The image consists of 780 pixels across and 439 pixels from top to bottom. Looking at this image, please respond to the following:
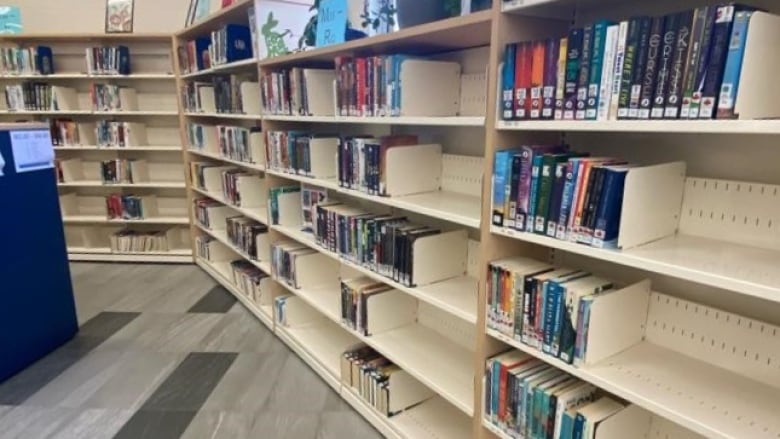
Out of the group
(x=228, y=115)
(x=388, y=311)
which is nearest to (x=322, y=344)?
(x=388, y=311)

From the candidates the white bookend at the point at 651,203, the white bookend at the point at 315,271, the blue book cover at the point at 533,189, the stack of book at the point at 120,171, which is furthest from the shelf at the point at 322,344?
the stack of book at the point at 120,171

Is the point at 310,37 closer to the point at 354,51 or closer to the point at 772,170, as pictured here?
the point at 354,51

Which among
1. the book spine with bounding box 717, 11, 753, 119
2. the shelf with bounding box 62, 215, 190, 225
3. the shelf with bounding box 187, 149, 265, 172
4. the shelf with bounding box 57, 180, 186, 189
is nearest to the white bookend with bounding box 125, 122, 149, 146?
the shelf with bounding box 57, 180, 186, 189

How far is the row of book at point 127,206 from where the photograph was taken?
4605 mm

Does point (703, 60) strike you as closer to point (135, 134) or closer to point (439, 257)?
point (439, 257)

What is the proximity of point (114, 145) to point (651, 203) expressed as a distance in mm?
4722

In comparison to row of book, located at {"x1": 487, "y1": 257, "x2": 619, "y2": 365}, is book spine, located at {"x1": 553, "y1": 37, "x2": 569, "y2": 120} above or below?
above

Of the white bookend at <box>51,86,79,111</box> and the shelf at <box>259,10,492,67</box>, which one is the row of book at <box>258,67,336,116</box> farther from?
the white bookend at <box>51,86,79,111</box>

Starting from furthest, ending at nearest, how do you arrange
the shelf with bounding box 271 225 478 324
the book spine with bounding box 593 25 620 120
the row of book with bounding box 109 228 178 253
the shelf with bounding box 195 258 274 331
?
1. the row of book with bounding box 109 228 178 253
2. the shelf with bounding box 195 258 274 331
3. the shelf with bounding box 271 225 478 324
4. the book spine with bounding box 593 25 620 120

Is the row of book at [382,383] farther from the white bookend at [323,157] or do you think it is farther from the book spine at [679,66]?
the book spine at [679,66]

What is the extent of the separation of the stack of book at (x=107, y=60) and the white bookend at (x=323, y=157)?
2982 mm

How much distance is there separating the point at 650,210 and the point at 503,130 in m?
0.45

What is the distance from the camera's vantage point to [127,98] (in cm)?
448

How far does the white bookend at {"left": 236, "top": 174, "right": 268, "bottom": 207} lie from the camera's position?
3430 mm
